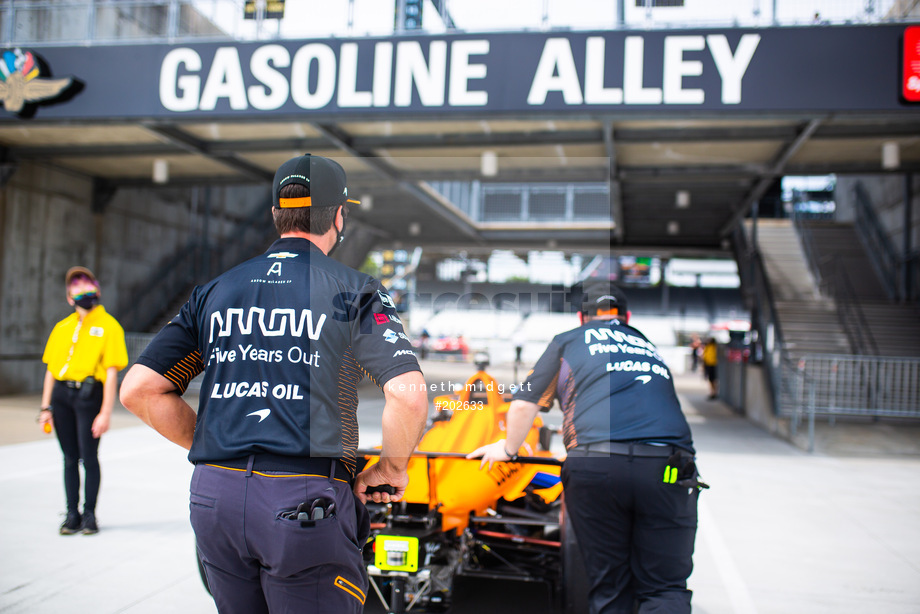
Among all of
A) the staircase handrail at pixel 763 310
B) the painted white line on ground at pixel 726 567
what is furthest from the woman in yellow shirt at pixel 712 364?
the painted white line on ground at pixel 726 567

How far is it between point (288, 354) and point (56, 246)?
50.2 ft

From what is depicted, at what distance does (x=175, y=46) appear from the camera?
33.1 ft

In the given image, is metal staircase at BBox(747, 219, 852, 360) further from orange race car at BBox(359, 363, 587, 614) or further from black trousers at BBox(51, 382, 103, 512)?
black trousers at BBox(51, 382, 103, 512)

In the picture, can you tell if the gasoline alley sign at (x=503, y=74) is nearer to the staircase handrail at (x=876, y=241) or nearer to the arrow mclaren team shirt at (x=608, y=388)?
the arrow mclaren team shirt at (x=608, y=388)

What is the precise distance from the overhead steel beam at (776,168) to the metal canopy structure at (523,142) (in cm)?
5

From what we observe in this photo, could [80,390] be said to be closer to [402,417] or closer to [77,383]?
[77,383]

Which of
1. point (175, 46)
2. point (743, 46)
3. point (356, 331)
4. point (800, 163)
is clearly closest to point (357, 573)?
point (356, 331)

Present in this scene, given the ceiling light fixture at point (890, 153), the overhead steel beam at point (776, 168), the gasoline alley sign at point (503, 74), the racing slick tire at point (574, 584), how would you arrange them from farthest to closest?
the ceiling light fixture at point (890, 153)
the overhead steel beam at point (776, 168)
the gasoline alley sign at point (503, 74)
the racing slick tire at point (574, 584)

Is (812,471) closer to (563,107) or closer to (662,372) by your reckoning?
(563,107)

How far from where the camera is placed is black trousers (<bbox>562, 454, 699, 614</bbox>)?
289 centimetres

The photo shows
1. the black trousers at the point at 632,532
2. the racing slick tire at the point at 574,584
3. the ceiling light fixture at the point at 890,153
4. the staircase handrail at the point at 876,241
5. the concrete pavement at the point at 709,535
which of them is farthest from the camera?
the staircase handrail at the point at 876,241

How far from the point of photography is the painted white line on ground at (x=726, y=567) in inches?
161

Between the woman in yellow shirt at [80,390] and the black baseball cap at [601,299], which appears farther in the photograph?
the woman in yellow shirt at [80,390]

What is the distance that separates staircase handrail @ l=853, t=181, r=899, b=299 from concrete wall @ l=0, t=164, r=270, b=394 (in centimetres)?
1844
